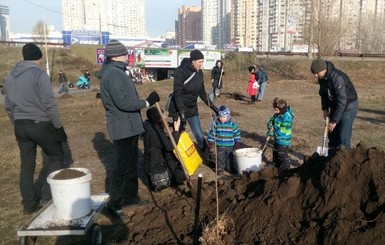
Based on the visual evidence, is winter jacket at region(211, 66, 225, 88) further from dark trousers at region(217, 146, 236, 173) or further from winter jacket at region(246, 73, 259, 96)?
dark trousers at region(217, 146, 236, 173)

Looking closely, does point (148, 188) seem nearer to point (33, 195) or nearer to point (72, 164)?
point (33, 195)

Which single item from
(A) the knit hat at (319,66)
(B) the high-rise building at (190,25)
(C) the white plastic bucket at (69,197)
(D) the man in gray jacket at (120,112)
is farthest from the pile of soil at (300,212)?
(B) the high-rise building at (190,25)

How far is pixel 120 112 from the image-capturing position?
414cm

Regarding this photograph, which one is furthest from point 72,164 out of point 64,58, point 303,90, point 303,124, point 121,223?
point 64,58

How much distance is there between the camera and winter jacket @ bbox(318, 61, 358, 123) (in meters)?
5.00

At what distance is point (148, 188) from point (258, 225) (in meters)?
2.25

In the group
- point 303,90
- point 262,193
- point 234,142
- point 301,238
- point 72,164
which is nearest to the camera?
point 301,238

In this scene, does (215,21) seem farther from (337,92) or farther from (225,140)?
Answer: (337,92)

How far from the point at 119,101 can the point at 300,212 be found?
2.15 meters

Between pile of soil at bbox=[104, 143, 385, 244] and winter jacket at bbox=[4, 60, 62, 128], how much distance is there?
5.10 ft

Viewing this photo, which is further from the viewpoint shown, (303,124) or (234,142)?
(303,124)

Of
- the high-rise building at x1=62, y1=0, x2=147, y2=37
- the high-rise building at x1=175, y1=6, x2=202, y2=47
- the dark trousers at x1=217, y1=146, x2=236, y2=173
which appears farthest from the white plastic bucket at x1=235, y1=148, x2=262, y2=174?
the high-rise building at x1=175, y1=6, x2=202, y2=47

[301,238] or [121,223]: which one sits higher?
[301,238]

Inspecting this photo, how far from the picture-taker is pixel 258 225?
3457 mm
